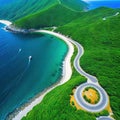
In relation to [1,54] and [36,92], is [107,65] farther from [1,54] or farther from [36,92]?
[1,54]

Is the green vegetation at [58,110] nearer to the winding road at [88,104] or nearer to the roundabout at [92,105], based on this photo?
the roundabout at [92,105]

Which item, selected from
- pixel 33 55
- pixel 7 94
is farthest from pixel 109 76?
pixel 33 55

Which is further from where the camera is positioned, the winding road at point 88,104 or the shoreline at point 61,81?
the shoreline at point 61,81

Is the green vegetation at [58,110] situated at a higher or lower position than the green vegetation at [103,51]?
higher

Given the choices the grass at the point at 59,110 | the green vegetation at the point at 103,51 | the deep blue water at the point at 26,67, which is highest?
the deep blue water at the point at 26,67

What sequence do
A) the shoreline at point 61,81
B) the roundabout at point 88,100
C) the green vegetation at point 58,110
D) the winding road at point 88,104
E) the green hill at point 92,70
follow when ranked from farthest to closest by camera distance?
the shoreline at point 61,81 < the roundabout at point 88,100 < the winding road at point 88,104 < the green hill at point 92,70 < the green vegetation at point 58,110

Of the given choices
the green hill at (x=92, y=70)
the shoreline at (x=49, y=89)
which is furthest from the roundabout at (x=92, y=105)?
the shoreline at (x=49, y=89)

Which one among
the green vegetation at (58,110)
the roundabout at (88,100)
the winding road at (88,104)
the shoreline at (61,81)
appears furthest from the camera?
the shoreline at (61,81)
